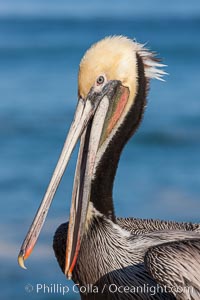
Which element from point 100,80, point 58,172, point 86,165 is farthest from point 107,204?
point 100,80

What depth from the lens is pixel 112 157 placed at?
528 cm

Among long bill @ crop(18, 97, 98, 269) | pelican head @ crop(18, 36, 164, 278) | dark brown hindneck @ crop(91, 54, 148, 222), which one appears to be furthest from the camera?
dark brown hindneck @ crop(91, 54, 148, 222)

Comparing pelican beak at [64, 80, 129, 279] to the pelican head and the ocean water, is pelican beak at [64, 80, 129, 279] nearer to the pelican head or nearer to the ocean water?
the pelican head

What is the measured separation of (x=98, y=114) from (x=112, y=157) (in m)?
0.20

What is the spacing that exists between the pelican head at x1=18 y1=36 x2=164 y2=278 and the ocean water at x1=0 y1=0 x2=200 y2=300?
8.42 ft

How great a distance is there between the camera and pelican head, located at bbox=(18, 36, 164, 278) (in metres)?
5.12

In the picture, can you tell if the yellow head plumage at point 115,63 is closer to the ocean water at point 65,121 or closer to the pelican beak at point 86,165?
the pelican beak at point 86,165

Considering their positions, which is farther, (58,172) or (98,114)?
(98,114)

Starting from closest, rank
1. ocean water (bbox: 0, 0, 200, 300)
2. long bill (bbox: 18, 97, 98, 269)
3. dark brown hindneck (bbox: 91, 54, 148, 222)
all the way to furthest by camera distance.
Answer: long bill (bbox: 18, 97, 98, 269) < dark brown hindneck (bbox: 91, 54, 148, 222) < ocean water (bbox: 0, 0, 200, 300)

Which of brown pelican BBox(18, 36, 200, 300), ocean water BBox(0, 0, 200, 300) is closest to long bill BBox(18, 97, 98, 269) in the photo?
brown pelican BBox(18, 36, 200, 300)

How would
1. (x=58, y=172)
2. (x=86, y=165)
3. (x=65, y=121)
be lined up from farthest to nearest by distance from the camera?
(x=65, y=121), (x=86, y=165), (x=58, y=172)

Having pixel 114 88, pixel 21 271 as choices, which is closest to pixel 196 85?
pixel 21 271

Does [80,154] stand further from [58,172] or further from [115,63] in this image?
[115,63]

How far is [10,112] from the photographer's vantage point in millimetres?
12891
